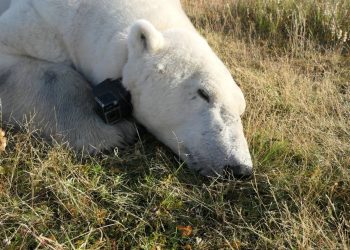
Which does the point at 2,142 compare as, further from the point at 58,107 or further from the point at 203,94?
the point at 203,94

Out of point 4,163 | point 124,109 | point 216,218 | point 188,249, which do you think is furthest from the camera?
point 124,109

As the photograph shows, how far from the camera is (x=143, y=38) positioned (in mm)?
3318

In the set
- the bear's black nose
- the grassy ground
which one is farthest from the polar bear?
the grassy ground

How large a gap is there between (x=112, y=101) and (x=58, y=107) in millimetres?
456

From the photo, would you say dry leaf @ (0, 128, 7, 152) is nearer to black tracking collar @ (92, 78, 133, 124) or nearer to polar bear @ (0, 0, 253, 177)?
polar bear @ (0, 0, 253, 177)

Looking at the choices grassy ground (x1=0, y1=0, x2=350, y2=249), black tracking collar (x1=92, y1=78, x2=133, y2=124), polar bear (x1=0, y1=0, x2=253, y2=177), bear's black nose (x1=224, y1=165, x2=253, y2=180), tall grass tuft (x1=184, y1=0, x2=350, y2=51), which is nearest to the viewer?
grassy ground (x1=0, y1=0, x2=350, y2=249)

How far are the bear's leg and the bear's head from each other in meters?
0.30

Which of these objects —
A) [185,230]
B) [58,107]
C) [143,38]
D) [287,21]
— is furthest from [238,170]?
[287,21]

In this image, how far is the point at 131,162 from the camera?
3400mm

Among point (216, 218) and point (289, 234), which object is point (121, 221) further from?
point (289, 234)

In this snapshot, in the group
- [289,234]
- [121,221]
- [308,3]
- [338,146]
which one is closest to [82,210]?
[121,221]

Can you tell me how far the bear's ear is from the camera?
10.7 feet

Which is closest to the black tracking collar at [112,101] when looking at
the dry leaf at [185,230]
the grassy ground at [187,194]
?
the grassy ground at [187,194]

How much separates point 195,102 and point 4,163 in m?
1.30
